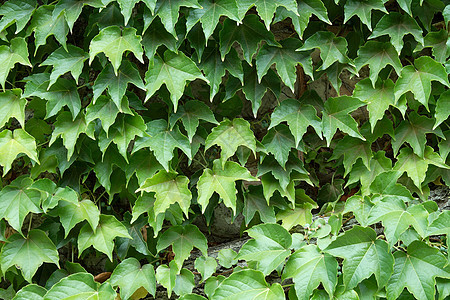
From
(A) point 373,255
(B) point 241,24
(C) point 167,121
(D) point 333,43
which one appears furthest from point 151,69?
(A) point 373,255

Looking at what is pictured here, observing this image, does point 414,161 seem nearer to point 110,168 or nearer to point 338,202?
point 338,202

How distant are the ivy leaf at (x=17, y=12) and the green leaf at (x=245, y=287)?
145 centimetres

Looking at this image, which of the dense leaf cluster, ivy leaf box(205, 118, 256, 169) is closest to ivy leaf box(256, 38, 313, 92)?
the dense leaf cluster

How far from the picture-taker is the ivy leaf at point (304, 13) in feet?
6.44

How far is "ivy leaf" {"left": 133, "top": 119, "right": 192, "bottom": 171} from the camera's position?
76.1 inches

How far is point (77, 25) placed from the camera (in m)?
2.37

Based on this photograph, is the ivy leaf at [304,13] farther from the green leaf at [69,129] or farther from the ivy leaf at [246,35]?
the green leaf at [69,129]

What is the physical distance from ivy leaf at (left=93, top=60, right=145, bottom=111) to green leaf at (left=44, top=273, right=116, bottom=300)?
77cm

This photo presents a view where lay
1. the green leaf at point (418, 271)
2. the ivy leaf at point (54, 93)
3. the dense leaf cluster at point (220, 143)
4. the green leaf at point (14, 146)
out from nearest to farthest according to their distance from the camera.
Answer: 1. the green leaf at point (418, 271)
2. the dense leaf cluster at point (220, 143)
3. the green leaf at point (14, 146)
4. the ivy leaf at point (54, 93)

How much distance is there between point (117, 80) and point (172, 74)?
0.82 feet

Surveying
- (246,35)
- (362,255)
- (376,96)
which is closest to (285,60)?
(246,35)

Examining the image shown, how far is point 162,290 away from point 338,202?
A: 3.25ft

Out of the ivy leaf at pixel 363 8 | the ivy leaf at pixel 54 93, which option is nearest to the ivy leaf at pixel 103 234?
the ivy leaf at pixel 54 93

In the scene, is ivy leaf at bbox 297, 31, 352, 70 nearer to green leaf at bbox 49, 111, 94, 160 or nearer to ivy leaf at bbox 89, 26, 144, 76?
ivy leaf at bbox 89, 26, 144, 76
